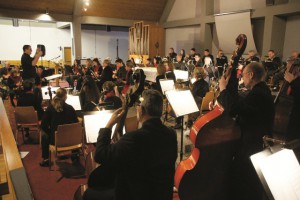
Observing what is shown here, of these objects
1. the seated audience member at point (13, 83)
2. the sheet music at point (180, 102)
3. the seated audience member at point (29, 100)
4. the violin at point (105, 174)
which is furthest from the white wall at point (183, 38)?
the violin at point (105, 174)

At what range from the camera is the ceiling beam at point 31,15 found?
1276 cm

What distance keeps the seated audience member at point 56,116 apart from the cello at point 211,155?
2.32m

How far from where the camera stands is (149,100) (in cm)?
177

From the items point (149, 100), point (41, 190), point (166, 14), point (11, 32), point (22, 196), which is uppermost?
point (166, 14)

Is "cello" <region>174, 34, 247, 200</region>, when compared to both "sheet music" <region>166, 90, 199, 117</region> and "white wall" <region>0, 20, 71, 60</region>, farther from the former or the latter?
"white wall" <region>0, 20, 71, 60</region>

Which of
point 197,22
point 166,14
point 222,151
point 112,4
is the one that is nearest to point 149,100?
point 222,151

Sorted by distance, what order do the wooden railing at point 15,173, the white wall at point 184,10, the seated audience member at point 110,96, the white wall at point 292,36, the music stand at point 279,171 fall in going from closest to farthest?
the wooden railing at point 15,173
the music stand at point 279,171
the seated audience member at point 110,96
the white wall at point 292,36
the white wall at point 184,10

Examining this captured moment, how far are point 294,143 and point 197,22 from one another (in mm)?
12637

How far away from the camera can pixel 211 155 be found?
2557mm

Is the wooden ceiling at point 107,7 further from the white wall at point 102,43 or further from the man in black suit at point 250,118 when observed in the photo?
the man in black suit at point 250,118

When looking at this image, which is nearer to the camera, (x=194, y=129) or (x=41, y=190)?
(x=194, y=129)

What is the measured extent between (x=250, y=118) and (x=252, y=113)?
6 centimetres

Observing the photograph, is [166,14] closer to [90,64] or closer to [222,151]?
[90,64]

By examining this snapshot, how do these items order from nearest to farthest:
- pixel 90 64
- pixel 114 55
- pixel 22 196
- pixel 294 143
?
pixel 22 196, pixel 294 143, pixel 90 64, pixel 114 55
